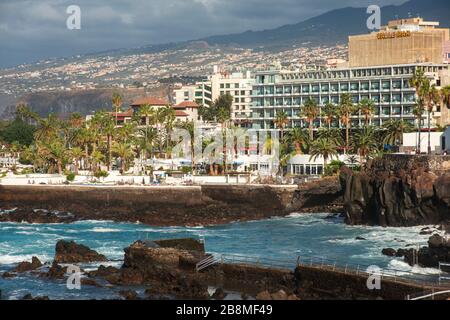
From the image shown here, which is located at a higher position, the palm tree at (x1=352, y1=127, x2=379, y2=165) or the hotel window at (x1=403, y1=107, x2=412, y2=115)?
the hotel window at (x1=403, y1=107, x2=412, y2=115)

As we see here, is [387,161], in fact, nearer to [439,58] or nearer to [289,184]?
[289,184]

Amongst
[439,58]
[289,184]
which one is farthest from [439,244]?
[439,58]

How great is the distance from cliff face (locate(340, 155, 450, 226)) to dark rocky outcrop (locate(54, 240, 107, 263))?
23553 mm

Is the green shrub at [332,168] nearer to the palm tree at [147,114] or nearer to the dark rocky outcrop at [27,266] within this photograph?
the palm tree at [147,114]

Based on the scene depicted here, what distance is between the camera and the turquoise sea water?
5134 cm

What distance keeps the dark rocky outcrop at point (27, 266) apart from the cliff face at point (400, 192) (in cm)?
2755

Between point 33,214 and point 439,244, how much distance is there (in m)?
38.9

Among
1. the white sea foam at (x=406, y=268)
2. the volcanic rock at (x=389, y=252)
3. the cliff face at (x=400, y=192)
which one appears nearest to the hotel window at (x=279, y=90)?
the cliff face at (x=400, y=192)

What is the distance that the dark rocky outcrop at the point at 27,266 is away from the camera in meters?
54.4

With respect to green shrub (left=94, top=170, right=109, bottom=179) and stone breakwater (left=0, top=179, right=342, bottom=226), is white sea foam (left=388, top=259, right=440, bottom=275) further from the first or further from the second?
green shrub (left=94, top=170, right=109, bottom=179)

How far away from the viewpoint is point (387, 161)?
78312 mm

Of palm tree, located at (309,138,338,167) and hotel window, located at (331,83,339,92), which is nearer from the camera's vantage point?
palm tree, located at (309,138,338,167)

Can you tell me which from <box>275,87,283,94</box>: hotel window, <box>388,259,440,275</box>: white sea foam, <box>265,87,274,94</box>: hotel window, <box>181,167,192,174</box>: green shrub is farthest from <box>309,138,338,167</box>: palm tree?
<box>388,259,440,275</box>: white sea foam
